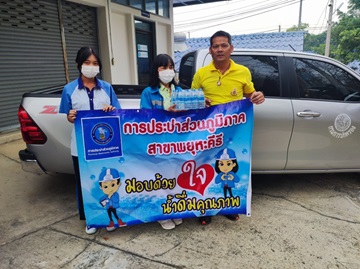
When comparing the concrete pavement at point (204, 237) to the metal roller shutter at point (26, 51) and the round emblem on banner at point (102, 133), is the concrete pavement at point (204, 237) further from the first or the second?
the metal roller shutter at point (26, 51)

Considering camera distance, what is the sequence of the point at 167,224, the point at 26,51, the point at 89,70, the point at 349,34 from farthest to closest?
the point at 349,34 < the point at 26,51 < the point at 167,224 < the point at 89,70

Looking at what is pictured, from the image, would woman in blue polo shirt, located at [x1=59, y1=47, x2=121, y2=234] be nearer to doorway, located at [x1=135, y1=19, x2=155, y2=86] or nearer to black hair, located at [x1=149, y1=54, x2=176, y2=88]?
black hair, located at [x1=149, y1=54, x2=176, y2=88]

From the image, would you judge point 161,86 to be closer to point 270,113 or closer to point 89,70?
point 89,70

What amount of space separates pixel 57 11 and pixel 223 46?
20.3 ft

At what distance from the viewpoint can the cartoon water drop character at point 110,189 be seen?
2.53m

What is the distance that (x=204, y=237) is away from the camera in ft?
8.61

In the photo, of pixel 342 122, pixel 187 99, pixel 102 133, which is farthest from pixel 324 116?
pixel 102 133

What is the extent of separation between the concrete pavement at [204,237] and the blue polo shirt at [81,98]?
0.86 metres

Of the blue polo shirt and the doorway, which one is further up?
the doorway

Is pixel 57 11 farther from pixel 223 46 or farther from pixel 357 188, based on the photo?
pixel 357 188

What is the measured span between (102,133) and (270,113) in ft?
5.69

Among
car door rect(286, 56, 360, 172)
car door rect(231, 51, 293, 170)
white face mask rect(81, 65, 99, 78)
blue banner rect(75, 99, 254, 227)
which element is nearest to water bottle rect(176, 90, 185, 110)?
blue banner rect(75, 99, 254, 227)

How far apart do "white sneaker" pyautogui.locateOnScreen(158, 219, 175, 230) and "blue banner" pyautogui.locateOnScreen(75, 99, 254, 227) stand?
0.47 feet

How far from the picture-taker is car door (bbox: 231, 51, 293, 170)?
3.07 m
